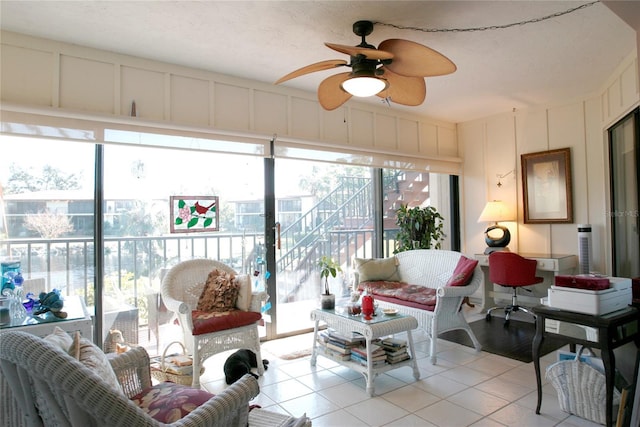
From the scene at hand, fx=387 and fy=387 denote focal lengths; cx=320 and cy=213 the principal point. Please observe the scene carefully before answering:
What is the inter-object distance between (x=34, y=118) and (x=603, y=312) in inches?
158

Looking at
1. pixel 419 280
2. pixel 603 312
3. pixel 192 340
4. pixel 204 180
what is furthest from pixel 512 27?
pixel 192 340

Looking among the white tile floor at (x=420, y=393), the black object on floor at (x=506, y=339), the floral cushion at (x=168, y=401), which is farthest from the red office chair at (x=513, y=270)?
the floral cushion at (x=168, y=401)

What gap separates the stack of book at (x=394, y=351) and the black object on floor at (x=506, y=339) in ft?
3.81

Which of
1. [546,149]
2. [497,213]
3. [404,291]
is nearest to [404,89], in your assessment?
[404,291]

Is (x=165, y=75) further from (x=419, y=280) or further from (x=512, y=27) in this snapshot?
(x=419, y=280)

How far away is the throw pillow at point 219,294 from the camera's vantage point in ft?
10.7

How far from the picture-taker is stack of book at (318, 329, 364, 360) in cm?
307

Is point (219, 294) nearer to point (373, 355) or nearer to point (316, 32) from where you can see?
point (373, 355)

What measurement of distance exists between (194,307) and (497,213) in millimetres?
3826

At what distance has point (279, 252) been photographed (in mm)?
4262

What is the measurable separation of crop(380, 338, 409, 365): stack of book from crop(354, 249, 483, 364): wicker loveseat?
1.71ft

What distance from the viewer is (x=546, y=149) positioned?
4863 millimetres

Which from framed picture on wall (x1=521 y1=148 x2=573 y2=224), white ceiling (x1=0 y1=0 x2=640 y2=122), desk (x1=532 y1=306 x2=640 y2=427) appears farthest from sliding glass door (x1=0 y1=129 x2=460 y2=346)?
desk (x1=532 y1=306 x2=640 y2=427)

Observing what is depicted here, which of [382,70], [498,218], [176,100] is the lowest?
[498,218]
